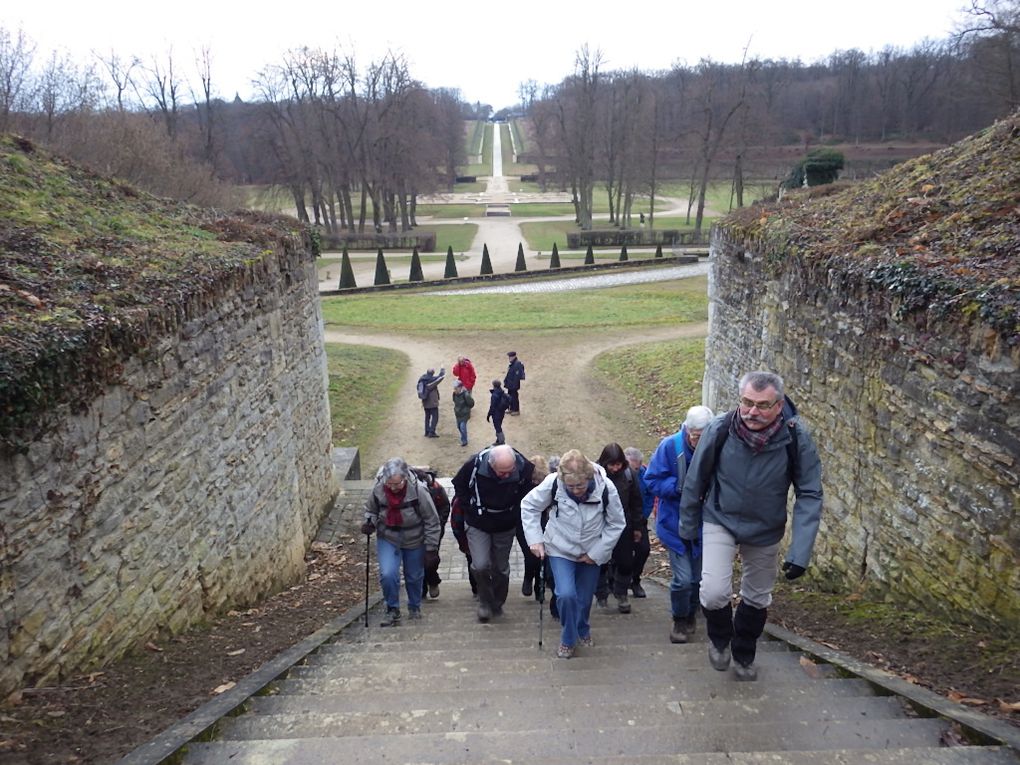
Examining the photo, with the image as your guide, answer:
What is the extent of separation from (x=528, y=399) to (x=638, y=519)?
11.1m

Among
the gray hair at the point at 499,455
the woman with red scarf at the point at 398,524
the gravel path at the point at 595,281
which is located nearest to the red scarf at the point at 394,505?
the woman with red scarf at the point at 398,524

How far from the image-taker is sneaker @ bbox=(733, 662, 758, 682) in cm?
→ 434

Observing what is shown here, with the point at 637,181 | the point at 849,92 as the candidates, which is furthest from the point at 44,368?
the point at 849,92

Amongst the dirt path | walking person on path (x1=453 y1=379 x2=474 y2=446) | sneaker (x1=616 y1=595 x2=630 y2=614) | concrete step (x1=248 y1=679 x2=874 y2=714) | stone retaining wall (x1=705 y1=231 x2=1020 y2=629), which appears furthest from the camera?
the dirt path

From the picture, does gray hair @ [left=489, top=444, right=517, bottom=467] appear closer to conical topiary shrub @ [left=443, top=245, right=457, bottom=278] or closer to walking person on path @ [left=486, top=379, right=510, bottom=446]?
walking person on path @ [left=486, top=379, right=510, bottom=446]

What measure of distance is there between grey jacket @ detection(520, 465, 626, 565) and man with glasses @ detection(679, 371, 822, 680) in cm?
65

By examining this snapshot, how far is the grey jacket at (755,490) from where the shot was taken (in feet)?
13.3

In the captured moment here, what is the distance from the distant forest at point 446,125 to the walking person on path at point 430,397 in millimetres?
13462

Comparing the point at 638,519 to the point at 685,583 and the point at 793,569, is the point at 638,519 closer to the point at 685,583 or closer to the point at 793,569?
the point at 685,583

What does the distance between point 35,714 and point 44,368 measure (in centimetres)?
172

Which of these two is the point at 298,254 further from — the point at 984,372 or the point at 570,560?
the point at 984,372

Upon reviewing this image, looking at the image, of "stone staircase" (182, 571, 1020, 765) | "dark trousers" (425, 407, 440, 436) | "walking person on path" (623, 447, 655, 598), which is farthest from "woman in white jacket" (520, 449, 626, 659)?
"dark trousers" (425, 407, 440, 436)

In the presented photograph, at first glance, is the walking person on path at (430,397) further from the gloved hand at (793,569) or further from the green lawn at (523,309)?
the gloved hand at (793,569)

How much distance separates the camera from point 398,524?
589 cm
